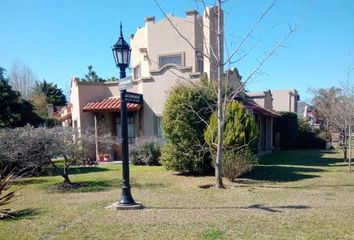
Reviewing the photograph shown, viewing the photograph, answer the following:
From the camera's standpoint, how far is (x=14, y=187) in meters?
11.7

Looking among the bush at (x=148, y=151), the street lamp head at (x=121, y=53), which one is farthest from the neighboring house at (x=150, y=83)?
the street lamp head at (x=121, y=53)

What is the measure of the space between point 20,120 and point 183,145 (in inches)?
436

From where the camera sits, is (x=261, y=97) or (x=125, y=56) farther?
(x=261, y=97)

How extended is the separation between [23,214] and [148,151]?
943cm

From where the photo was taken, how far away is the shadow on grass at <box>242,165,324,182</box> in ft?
40.2

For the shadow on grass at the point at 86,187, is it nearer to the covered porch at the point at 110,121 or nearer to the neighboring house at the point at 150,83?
the neighboring house at the point at 150,83

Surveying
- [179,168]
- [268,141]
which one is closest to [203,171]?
[179,168]

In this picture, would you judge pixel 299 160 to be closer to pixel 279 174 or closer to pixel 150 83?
pixel 279 174

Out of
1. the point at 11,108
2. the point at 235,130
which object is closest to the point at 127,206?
the point at 235,130

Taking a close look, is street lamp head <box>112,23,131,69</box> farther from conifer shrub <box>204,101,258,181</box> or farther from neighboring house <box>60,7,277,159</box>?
neighboring house <box>60,7,277,159</box>

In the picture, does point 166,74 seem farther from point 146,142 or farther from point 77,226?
point 77,226

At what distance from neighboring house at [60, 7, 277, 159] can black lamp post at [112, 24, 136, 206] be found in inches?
307

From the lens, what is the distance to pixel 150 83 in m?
18.4

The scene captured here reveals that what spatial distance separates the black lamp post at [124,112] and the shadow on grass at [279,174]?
6.03 m
